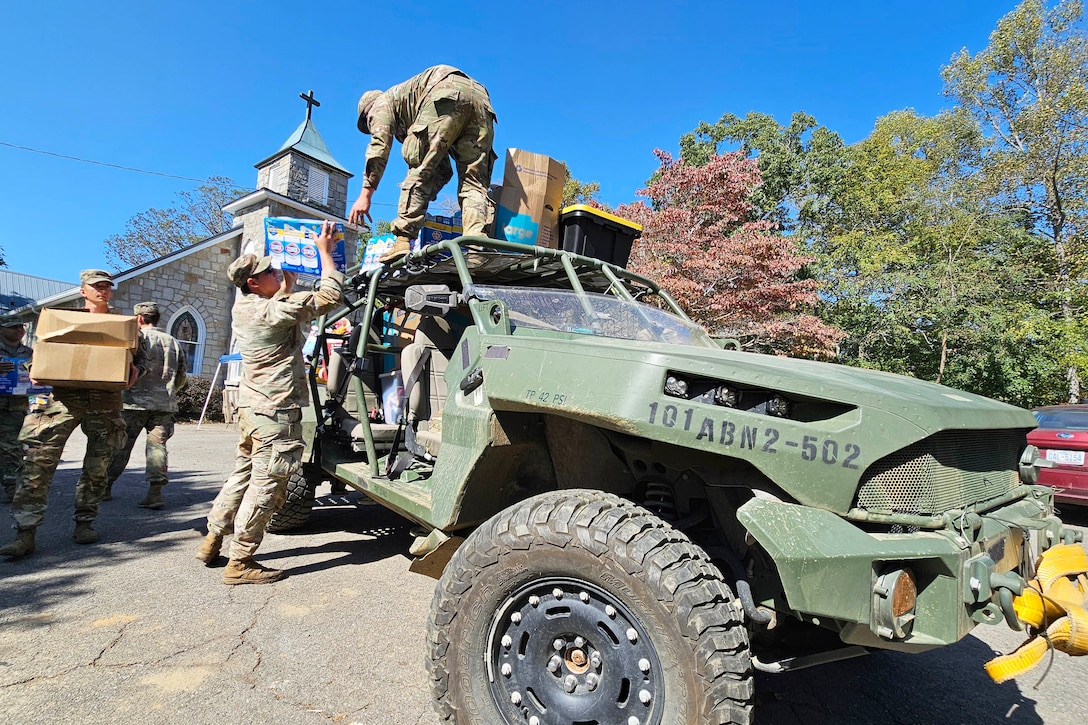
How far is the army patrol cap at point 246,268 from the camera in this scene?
396 centimetres

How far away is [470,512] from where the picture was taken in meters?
2.49

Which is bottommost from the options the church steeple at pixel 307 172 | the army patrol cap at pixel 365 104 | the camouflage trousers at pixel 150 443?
the camouflage trousers at pixel 150 443

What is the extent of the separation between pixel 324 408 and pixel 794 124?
23455 millimetres

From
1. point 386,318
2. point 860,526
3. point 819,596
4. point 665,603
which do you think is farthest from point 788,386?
point 386,318

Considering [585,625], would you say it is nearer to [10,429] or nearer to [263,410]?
[263,410]

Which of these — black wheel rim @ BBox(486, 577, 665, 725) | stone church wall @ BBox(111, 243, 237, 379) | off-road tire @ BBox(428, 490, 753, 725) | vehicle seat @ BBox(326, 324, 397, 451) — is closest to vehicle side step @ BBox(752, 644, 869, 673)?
off-road tire @ BBox(428, 490, 753, 725)

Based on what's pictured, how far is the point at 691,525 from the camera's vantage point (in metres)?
2.19

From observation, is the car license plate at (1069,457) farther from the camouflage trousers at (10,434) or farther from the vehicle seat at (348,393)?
the camouflage trousers at (10,434)

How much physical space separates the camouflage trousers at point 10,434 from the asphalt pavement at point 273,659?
7.66 feet

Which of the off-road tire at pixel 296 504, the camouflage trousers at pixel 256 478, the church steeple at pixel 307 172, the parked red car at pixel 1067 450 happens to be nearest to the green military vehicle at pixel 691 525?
the camouflage trousers at pixel 256 478

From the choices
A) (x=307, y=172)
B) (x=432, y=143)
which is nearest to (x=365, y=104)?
(x=432, y=143)

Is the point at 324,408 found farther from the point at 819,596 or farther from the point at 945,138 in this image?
the point at 945,138

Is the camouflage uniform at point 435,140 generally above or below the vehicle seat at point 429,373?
above

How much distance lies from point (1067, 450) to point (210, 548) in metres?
8.69
